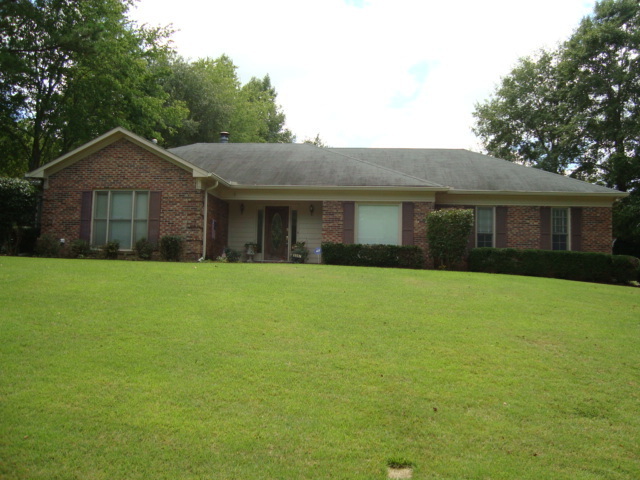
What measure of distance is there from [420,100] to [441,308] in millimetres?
16162

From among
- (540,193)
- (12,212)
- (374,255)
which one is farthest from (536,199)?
(12,212)

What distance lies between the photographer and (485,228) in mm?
18016

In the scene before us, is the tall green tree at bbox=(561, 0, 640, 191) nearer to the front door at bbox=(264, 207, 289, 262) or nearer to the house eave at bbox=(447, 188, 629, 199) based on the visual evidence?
the house eave at bbox=(447, 188, 629, 199)

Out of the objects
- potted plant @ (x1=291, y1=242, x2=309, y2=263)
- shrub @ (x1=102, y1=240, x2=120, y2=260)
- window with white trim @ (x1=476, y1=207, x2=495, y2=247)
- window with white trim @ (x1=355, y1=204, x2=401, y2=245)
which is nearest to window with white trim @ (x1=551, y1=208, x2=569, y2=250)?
window with white trim @ (x1=476, y1=207, x2=495, y2=247)

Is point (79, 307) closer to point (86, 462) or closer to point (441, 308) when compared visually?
point (86, 462)

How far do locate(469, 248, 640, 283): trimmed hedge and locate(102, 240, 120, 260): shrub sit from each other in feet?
39.5

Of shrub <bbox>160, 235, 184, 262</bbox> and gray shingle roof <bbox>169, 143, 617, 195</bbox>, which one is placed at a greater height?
gray shingle roof <bbox>169, 143, 617, 195</bbox>

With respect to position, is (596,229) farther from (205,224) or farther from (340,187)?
(205,224)

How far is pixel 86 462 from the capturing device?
352 centimetres

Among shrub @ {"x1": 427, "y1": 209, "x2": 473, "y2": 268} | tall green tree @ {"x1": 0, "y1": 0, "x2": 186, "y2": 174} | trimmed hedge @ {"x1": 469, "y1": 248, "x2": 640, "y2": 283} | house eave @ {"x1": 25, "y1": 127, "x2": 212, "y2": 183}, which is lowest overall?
trimmed hedge @ {"x1": 469, "y1": 248, "x2": 640, "y2": 283}

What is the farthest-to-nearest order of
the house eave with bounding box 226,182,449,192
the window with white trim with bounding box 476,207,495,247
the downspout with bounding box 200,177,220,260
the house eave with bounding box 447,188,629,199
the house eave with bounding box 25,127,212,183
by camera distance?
1. the window with white trim with bounding box 476,207,495,247
2. the house eave with bounding box 447,188,629,199
3. the house eave with bounding box 226,182,449,192
4. the downspout with bounding box 200,177,220,260
5. the house eave with bounding box 25,127,212,183

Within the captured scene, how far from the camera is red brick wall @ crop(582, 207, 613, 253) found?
17.7 m

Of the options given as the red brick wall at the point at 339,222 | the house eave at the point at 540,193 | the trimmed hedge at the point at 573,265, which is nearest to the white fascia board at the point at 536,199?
the house eave at the point at 540,193

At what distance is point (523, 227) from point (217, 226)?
1091 centimetres
